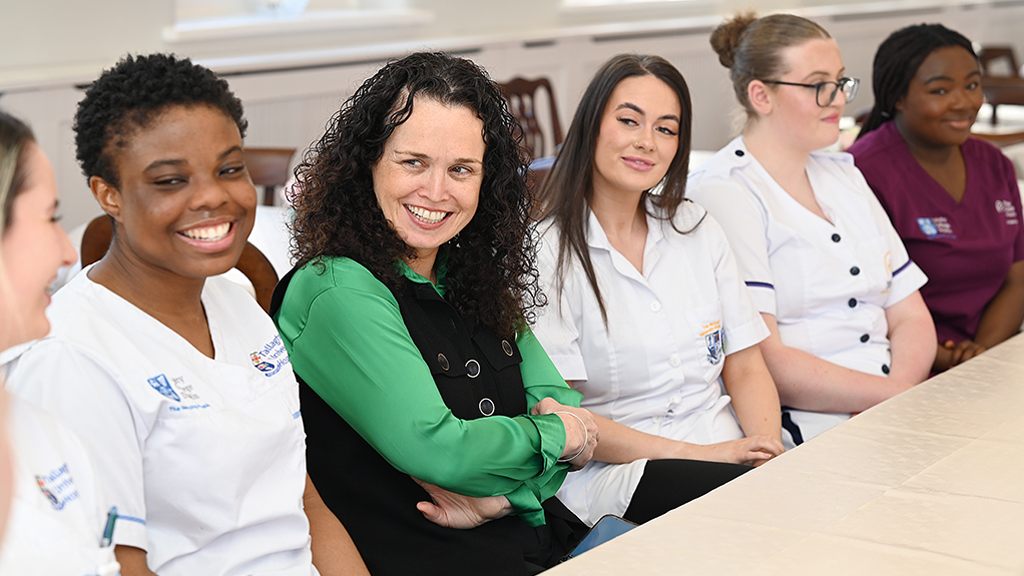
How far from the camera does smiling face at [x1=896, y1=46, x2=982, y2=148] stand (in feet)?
9.00

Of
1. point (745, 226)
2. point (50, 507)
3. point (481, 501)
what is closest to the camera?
point (50, 507)

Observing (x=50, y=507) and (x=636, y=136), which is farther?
(x=636, y=136)

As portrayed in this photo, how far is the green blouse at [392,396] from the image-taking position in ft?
4.92

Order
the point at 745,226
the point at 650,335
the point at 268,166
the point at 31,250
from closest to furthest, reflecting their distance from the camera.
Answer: the point at 31,250 → the point at 650,335 → the point at 745,226 → the point at 268,166

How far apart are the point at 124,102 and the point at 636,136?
3.81 ft

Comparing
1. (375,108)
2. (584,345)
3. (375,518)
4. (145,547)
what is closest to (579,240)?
(584,345)

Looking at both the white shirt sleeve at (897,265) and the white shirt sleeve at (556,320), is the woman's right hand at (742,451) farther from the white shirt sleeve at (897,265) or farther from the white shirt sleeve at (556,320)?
the white shirt sleeve at (897,265)

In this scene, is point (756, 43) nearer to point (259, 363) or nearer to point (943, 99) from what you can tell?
point (943, 99)

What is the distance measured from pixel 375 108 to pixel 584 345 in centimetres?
69

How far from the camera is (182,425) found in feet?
3.94

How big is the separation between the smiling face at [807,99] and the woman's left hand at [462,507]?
1373 mm

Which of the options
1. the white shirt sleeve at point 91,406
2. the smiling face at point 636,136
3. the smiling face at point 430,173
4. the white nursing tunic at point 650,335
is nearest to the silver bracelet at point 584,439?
the white nursing tunic at point 650,335

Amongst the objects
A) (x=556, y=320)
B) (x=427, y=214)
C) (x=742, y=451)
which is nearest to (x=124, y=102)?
(x=427, y=214)

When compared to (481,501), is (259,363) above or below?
above
